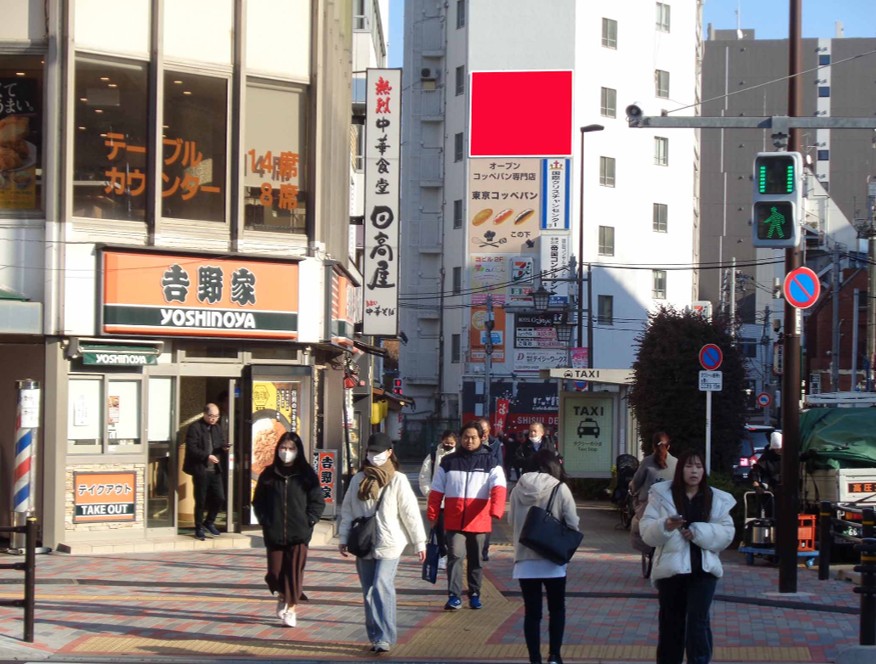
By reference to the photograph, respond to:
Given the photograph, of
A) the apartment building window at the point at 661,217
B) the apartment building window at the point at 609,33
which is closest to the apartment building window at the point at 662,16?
the apartment building window at the point at 609,33

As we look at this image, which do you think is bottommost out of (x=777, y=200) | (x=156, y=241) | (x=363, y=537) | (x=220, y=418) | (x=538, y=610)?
(x=538, y=610)

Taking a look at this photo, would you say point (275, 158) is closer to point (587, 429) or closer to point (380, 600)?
point (380, 600)

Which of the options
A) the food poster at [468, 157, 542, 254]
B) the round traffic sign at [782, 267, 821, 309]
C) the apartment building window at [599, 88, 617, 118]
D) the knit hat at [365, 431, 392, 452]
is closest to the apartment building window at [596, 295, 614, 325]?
the food poster at [468, 157, 542, 254]

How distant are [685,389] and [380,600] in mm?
14487

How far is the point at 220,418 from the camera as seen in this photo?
1788 cm

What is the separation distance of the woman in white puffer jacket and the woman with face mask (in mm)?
2460

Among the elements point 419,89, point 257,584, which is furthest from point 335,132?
point 419,89

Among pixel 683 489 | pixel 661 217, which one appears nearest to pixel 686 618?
pixel 683 489

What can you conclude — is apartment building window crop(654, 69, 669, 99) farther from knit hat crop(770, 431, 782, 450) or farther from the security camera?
the security camera

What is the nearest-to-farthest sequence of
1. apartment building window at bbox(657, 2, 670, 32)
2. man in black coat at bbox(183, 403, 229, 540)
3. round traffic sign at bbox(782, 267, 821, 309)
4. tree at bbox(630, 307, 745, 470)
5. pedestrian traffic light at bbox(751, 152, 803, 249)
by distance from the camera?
pedestrian traffic light at bbox(751, 152, 803, 249), round traffic sign at bbox(782, 267, 821, 309), man in black coat at bbox(183, 403, 229, 540), tree at bbox(630, 307, 745, 470), apartment building window at bbox(657, 2, 670, 32)

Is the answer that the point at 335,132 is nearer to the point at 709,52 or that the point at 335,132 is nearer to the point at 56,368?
the point at 56,368

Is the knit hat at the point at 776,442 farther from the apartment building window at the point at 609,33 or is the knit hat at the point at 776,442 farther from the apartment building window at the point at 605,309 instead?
the apartment building window at the point at 609,33

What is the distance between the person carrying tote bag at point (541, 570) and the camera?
9141 mm

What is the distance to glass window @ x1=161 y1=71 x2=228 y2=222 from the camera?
17281 mm
